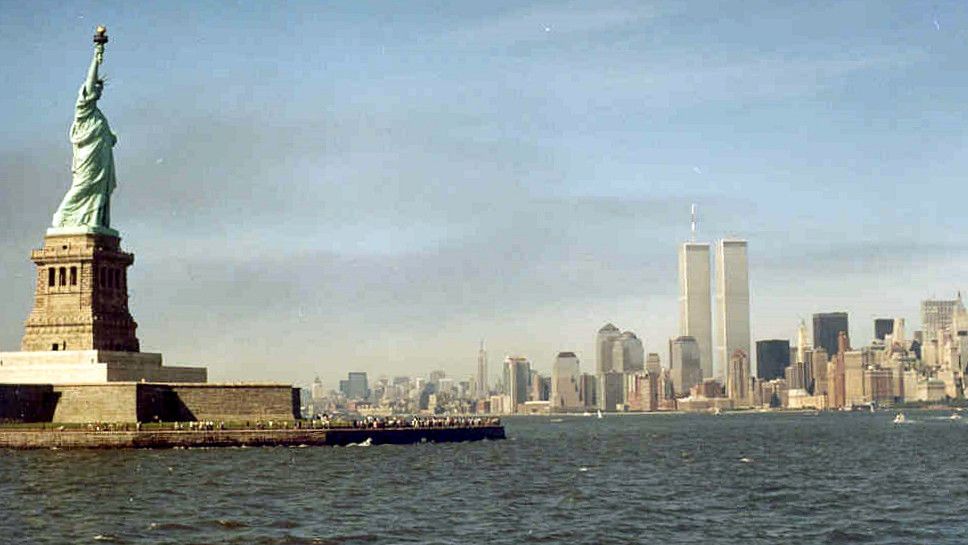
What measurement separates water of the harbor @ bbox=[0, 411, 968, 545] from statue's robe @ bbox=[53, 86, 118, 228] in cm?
2765

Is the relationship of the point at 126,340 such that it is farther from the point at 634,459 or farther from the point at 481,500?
the point at 481,500

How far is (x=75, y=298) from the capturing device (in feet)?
437

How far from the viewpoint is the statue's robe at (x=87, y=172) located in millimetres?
136750

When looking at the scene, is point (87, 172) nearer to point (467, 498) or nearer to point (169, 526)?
point (467, 498)

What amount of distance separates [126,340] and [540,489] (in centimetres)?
5925

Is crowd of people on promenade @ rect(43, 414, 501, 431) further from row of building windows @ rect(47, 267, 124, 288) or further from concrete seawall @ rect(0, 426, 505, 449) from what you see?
row of building windows @ rect(47, 267, 124, 288)

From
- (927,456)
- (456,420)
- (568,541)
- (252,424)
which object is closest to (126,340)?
(252,424)

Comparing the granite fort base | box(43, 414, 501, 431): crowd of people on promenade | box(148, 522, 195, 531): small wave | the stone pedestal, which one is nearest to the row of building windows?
the stone pedestal

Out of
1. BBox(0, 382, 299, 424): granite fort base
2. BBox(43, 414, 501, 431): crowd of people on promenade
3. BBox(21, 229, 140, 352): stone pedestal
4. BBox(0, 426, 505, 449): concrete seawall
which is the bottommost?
BBox(0, 426, 505, 449): concrete seawall

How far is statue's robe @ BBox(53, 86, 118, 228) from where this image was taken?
449 feet

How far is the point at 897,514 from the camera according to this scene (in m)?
74.8

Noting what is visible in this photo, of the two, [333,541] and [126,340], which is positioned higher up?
[126,340]

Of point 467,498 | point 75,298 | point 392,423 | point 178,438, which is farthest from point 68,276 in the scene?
point 467,498

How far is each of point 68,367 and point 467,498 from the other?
193 ft
